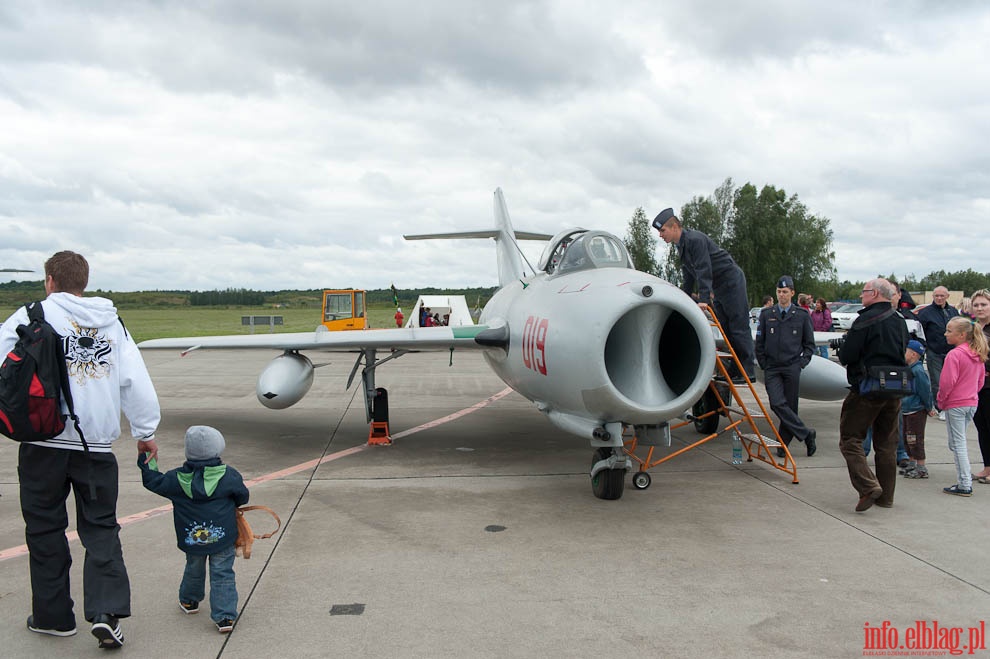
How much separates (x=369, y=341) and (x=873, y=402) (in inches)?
220

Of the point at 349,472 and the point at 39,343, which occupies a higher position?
the point at 39,343

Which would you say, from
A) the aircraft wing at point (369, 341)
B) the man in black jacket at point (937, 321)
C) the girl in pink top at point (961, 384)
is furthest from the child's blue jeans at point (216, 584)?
the man in black jacket at point (937, 321)

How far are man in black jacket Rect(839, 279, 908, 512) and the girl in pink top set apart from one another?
0.91 meters

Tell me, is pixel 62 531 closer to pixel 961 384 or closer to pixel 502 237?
pixel 961 384

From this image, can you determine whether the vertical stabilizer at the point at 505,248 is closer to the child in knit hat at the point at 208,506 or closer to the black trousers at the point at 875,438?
the black trousers at the point at 875,438

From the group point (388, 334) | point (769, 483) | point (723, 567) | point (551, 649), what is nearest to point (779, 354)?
point (769, 483)

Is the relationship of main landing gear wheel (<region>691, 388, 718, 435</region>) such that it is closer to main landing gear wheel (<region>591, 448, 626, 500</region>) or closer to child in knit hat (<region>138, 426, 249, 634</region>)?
main landing gear wheel (<region>591, 448, 626, 500</region>)

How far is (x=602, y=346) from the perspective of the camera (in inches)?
195

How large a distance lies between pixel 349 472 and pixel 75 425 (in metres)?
3.99

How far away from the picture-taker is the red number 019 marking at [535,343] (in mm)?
5676

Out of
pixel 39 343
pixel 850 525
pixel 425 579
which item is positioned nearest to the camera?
pixel 39 343

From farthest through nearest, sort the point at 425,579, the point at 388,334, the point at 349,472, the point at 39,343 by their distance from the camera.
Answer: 1. the point at 388,334
2. the point at 349,472
3. the point at 425,579
4. the point at 39,343

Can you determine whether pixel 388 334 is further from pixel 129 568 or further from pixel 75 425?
pixel 75 425

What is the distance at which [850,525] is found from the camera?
17.1ft
